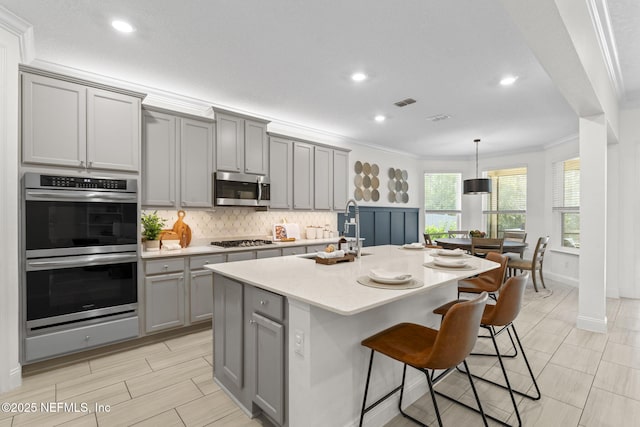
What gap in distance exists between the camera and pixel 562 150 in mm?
5957

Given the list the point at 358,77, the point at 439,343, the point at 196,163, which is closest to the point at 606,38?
the point at 358,77

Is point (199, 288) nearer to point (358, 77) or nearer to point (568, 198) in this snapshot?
point (358, 77)

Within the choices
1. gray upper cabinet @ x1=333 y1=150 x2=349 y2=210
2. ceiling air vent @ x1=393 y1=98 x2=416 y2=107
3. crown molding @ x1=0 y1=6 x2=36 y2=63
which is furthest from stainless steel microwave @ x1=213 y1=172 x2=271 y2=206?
ceiling air vent @ x1=393 y1=98 x2=416 y2=107

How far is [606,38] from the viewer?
110 inches

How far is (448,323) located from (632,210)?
4.88m

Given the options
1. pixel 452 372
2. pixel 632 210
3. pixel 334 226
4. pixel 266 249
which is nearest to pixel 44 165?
pixel 266 249

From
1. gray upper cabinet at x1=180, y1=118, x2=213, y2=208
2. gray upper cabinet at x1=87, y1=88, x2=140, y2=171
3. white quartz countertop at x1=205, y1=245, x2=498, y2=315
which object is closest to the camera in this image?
white quartz countertop at x1=205, y1=245, x2=498, y2=315

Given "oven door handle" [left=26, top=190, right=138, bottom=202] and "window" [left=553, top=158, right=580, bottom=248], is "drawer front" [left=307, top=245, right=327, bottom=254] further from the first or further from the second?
"window" [left=553, top=158, right=580, bottom=248]

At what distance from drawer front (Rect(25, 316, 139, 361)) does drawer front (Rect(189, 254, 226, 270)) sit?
2.34 feet

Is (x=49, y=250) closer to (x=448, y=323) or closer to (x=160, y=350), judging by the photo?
(x=160, y=350)

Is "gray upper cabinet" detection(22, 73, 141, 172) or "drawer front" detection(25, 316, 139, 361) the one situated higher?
"gray upper cabinet" detection(22, 73, 141, 172)

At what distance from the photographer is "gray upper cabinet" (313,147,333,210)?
16.6 feet

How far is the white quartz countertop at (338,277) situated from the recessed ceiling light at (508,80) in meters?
2.13

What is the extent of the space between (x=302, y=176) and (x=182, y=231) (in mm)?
1974
